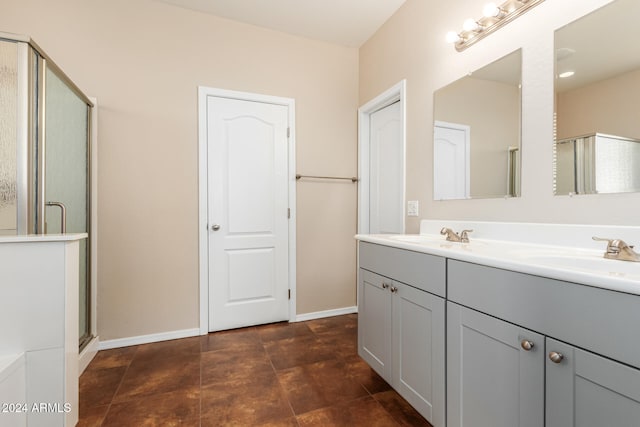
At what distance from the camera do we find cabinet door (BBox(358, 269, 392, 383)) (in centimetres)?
158

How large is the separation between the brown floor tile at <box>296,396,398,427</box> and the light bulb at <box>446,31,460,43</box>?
2.10 metres

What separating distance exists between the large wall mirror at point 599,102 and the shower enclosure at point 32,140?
235cm

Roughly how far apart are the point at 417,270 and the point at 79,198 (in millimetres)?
2143

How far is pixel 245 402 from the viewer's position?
5.19 ft

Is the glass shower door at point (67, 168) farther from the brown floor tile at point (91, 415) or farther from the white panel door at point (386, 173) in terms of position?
the white panel door at point (386, 173)

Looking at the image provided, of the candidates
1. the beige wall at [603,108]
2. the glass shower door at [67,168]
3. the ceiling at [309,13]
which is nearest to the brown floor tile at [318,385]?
the glass shower door at [67,168]

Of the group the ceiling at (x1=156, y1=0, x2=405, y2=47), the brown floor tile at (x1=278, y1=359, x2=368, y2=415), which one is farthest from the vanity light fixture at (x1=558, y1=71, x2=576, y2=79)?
the brown floor tile at (x1=278, y1=359, x2=368, y2=415)

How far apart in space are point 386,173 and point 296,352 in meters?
1.65

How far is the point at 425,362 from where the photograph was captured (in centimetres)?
130

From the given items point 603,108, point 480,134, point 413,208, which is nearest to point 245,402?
point 413,208

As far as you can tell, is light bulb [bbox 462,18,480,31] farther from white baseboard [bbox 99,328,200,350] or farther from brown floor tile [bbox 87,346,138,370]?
brown floor tile [bbox 87,346,138,370]

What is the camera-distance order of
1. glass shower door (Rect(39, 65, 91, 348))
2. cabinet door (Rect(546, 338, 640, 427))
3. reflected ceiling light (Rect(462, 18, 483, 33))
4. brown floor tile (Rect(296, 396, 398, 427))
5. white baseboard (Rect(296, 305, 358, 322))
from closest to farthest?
cabinet door (Rect(546, 338, 640, 427)), brown floor tile (Rect(296, 396, 398, 427)), glass shower door (Rect(39, 65, 91, 348)), reflected ceiling light (Rect(462, 18, 483, 33)), white baseboard (Rect(296, 305, 358, 322))

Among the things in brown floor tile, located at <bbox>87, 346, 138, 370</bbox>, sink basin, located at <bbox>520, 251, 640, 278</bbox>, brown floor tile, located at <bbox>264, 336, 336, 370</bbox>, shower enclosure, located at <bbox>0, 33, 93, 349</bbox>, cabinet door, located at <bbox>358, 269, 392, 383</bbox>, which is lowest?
brown floor tile, located at <bbox>87, 346, 138, 370</bbox>

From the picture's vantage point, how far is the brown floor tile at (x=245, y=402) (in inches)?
57.2
